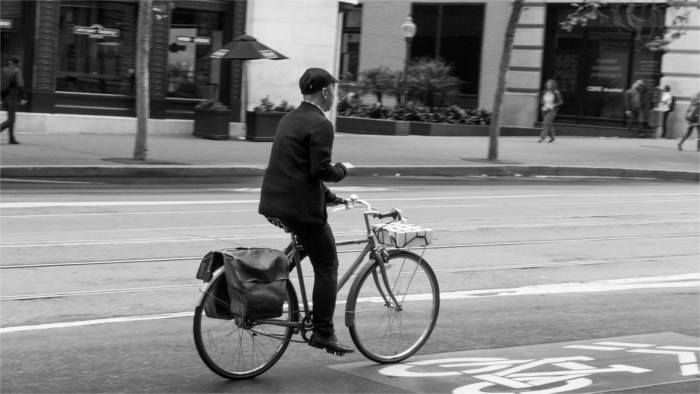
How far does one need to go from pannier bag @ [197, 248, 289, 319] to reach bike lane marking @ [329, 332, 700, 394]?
0.82m

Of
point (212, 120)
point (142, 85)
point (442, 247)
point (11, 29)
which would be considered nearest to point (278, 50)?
point (212, 120)

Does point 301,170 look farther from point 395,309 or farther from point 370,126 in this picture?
point 370,126

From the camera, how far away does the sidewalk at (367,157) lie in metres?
18.9

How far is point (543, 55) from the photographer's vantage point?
3569 centimetres

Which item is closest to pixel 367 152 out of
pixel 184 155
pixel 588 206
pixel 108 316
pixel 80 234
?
pixel 184 155

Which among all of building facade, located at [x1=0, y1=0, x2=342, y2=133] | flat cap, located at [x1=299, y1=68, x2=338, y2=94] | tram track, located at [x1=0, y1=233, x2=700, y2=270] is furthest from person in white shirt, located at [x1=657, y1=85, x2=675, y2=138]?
flat cap, located at [x1=299, y1=68, x2=338, y2=94]

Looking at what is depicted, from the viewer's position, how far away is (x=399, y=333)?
667 cm

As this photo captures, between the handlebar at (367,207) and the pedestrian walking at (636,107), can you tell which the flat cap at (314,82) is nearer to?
the handlebar at (367,207)

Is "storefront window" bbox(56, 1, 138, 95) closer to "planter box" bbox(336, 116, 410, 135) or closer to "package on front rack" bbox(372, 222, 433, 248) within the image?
"planter box" bbox(336, 116, 410, 135)

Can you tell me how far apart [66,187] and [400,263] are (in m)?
10.5

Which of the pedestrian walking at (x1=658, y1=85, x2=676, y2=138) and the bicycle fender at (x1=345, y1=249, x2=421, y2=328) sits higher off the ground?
→ the pedestrian walking at (x1=658, y1=85, x2=676, y2=138)

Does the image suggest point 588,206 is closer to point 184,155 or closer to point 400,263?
point 184,155

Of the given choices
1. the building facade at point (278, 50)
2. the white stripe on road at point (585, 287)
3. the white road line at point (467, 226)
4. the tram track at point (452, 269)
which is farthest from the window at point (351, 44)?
the white stripe on road at point (585, 287)

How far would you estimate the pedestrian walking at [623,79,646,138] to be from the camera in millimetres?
32375
